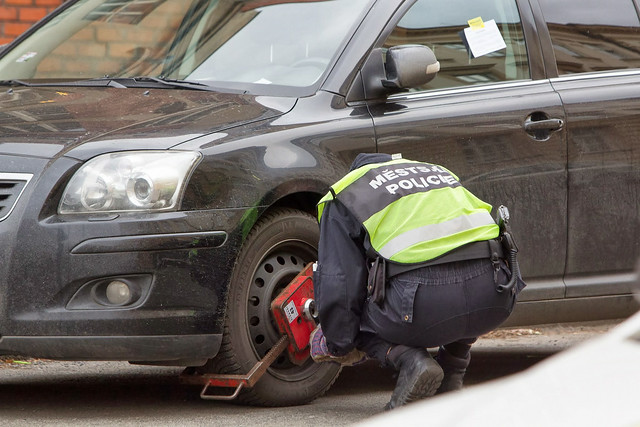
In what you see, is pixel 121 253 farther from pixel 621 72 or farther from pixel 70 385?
pixel 621 72

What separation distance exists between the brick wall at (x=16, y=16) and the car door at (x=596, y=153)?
12.3ft

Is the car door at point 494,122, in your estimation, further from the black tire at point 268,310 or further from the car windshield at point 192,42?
the black tire at point 268,310

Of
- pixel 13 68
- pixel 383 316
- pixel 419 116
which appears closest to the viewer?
pixel 383 316

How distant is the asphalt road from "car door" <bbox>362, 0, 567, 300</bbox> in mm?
875

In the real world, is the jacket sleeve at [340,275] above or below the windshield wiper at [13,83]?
below

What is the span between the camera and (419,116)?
5.00m

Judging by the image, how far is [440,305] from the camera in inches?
163

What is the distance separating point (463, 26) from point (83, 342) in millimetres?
2111

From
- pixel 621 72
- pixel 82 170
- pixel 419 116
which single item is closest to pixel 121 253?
pixel 82 170

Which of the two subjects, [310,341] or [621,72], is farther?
[621,72]

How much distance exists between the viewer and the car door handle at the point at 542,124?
17.2 feet

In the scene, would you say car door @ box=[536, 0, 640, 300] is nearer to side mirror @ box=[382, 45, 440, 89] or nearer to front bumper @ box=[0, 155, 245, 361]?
side mirror @ box=[382, 45, 440, 89]

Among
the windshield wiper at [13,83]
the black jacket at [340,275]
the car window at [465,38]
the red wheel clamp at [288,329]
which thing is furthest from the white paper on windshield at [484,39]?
the windshield wiper at [13,83]

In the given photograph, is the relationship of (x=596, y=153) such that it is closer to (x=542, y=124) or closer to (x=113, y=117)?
(x=542, y=124)
